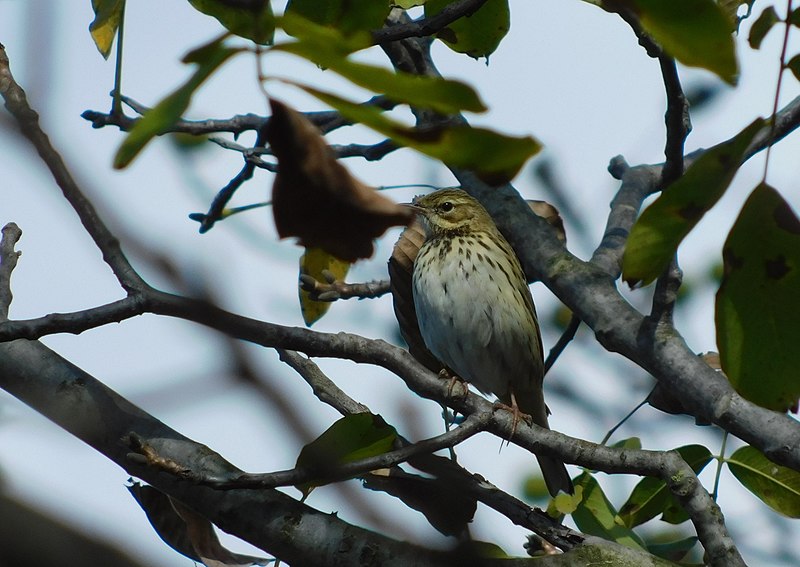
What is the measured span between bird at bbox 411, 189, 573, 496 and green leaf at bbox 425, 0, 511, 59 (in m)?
2.83

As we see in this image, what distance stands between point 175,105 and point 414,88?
0.95 ft

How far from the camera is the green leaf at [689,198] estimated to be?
5.13 ft

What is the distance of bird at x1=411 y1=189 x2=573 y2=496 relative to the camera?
5953 mm

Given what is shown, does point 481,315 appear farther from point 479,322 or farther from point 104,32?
point 104,32

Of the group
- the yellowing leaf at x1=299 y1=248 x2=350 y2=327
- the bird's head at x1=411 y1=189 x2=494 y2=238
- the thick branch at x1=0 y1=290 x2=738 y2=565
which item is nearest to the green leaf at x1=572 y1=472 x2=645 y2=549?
the thick branch at x1=0 y1=290 x2=738 y2=565

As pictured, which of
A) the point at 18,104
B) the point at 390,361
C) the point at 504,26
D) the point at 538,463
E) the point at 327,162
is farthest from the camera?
the point at 538,463

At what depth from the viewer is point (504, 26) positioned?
3.08m

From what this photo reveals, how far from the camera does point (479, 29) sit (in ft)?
10.0

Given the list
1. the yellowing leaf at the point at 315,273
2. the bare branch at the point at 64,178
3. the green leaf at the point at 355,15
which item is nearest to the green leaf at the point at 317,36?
the green leaf at the point at 355,15

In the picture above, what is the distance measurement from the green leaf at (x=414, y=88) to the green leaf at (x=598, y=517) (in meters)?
2.69

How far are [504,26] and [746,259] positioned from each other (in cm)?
156

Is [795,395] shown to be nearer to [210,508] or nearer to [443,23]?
[443,23]

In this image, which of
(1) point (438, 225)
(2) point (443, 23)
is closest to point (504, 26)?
(2) point (443, 23)

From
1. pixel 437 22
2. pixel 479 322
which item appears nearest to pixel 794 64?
pixel 437 22
